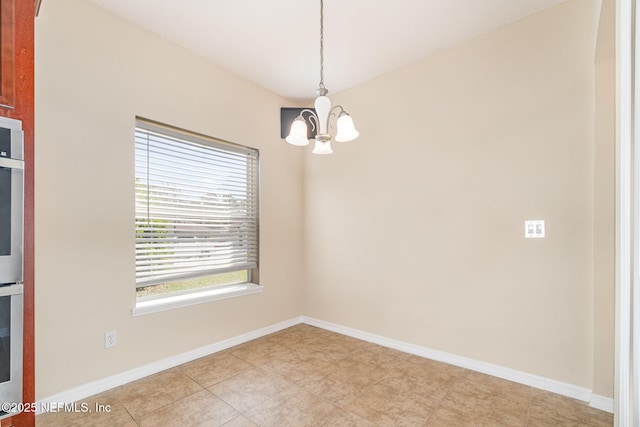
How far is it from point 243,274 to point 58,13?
8.64ft

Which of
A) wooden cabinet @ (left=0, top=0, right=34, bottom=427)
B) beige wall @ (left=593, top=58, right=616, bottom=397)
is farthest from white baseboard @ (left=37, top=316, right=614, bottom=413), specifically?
wooden cabinet @ (left=0, top=0, right=34, bottom=427)

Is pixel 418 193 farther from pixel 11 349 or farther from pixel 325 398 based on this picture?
pixel 11 349

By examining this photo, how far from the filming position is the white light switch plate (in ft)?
7.32

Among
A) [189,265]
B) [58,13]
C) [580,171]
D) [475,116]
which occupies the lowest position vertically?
[189,265]

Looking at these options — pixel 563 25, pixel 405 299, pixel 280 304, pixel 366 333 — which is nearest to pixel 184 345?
pixel 280 304

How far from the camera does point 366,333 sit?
3.19 meters

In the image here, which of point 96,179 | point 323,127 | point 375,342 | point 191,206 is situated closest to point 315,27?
point 323,127

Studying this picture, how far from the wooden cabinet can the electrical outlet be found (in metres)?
1.05

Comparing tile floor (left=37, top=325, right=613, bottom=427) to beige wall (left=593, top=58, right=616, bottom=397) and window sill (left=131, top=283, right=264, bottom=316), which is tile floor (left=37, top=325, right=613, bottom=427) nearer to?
beige wall (left=593, top=58, right=616, bottom=397)

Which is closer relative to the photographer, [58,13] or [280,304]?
[58,13]

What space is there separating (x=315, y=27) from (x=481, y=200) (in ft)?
6.46

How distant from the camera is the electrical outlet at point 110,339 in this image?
2213 millimetres

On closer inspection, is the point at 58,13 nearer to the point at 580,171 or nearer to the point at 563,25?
the point at 563,25

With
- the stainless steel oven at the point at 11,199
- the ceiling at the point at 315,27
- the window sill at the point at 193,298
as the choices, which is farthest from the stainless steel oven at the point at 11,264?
the ceiling at the point at 315,27
